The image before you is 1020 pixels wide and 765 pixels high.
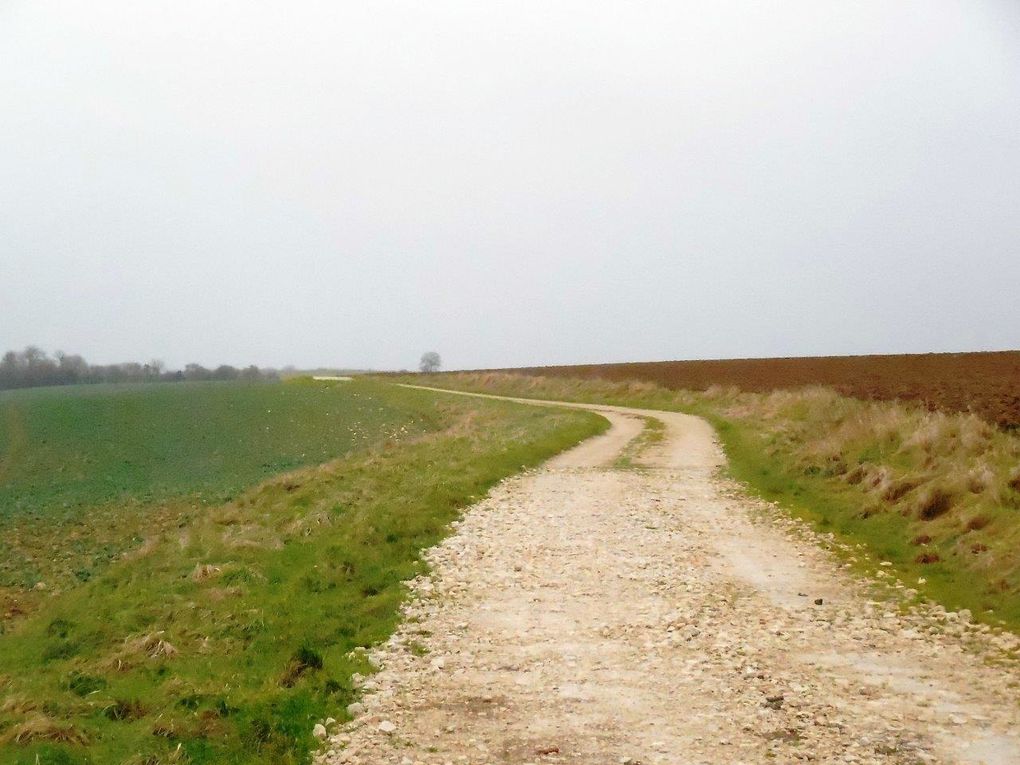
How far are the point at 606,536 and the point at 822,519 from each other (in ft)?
15.0

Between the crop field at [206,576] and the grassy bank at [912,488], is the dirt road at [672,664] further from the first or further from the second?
the grassy bank at [912,488]

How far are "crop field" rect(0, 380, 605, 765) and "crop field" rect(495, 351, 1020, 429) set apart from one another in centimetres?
1374

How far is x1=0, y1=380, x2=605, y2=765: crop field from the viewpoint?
7785 mm

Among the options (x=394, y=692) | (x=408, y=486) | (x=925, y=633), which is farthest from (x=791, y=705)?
(x=408, y=486)

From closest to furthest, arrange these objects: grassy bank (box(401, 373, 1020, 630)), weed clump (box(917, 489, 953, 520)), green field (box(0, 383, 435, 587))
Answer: grassy bank (box(401, 373, 1020, 630))
weed clump (box(917, 489, 953, 520))
green field (box(0, 383, 435, 587))

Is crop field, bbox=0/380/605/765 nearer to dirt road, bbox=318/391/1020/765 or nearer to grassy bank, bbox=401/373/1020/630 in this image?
dirt road, bbox=318/391/1020/765

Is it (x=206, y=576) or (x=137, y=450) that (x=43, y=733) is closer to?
(x=206, y=576)

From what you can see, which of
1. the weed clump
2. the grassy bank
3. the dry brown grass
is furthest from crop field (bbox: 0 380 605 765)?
the weed clump

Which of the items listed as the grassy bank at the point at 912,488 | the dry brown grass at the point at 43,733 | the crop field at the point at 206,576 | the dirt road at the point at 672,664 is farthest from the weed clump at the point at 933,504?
the dry brown grass at the point at 43,733

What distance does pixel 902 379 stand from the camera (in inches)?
1832

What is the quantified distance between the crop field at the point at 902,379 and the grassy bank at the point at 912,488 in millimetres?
3254

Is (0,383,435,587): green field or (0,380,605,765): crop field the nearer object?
(0,380,605,765): crop field

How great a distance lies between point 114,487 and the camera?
2952cm

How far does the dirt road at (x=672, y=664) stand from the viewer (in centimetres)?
694
